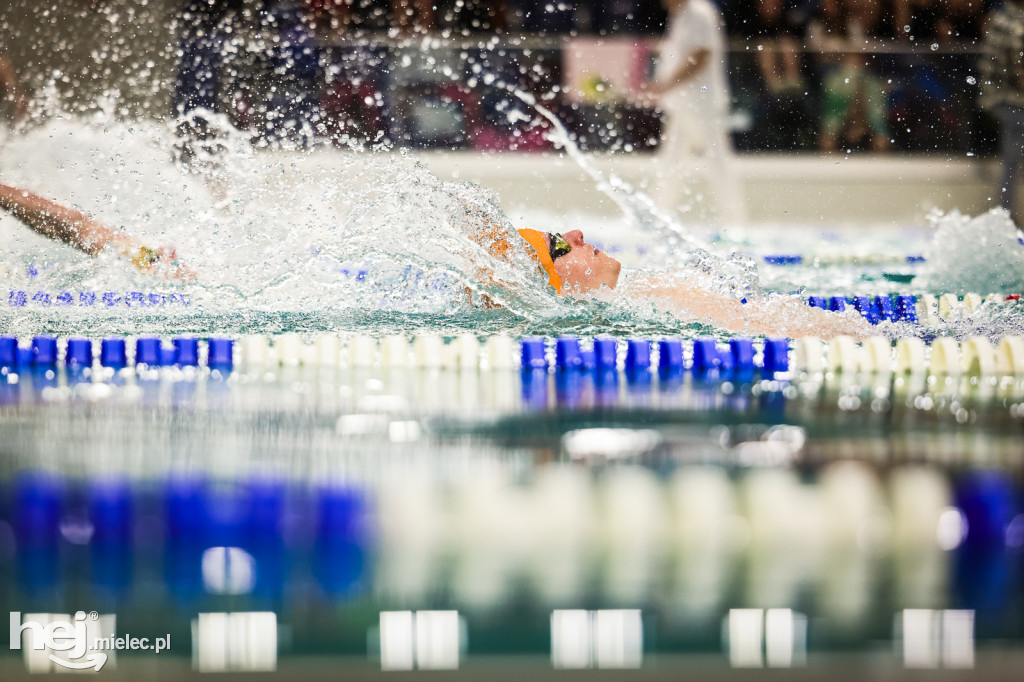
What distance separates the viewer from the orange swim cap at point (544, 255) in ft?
9.11

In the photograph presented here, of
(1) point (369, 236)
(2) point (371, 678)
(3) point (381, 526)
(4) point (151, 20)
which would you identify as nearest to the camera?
(2) point (371, 678)

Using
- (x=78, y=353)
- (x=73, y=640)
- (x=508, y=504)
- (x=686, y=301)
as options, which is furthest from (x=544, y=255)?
(x=73, y=640)

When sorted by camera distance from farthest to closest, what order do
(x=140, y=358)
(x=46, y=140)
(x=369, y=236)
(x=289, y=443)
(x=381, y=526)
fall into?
(x=46, y=140), (x=369, y=236), (x=140, y=358), (x=289, y=443), (x=381, y=526)

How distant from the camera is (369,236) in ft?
9.83

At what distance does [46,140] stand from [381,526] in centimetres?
407

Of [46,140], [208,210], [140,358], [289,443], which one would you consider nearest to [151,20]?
[46,140]

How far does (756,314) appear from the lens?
9.16ft

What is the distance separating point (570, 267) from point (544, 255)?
0.08m

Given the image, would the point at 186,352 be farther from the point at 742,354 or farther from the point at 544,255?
the point at 742,354

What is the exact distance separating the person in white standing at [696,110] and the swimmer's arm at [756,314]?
253 centimetres

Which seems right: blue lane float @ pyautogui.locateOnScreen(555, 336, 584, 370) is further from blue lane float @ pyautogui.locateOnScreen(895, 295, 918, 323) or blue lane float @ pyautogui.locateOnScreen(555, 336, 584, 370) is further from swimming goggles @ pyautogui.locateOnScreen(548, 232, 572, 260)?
blue lane float @ pyautogui.locateOnScreen(895, 295, 918, 323)

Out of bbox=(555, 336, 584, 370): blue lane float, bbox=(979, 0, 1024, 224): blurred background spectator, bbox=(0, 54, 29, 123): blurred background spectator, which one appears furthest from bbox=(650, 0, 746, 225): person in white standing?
bbox=(0, 54, 29, 123): blurred background spectator

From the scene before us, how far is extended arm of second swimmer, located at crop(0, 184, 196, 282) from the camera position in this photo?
2805 millimetres

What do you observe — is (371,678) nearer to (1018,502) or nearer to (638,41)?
(1018,502)
